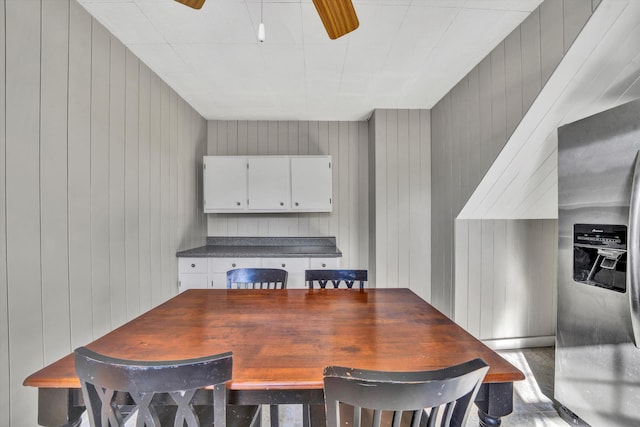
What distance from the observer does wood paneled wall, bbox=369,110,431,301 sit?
3324mm

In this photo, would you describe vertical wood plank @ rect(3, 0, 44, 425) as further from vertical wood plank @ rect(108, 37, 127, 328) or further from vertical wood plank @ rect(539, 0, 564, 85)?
vertical wood plank @ rect(539, 0, 564, 85)

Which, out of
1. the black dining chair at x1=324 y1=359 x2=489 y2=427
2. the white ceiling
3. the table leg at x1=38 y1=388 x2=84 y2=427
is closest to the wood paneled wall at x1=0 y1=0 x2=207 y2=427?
the white ceiling

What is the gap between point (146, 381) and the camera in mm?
722

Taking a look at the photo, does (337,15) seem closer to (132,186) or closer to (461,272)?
(132,186)

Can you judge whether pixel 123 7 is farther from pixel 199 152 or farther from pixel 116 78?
pixel 199 152

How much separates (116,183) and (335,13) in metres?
1.81

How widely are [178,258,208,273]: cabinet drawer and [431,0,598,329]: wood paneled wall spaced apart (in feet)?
8.22

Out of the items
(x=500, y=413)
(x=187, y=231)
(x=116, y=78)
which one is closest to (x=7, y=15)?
(x=116, y=78)

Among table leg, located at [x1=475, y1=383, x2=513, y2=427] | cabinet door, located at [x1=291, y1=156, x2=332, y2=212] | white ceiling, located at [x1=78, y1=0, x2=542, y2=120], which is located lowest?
table leg, located at [x1=475, y1=383, x2=513, y2=427]

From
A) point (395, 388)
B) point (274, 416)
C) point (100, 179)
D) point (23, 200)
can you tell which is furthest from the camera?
point (100, 179)

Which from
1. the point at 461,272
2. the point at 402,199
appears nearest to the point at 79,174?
the point at 402,199

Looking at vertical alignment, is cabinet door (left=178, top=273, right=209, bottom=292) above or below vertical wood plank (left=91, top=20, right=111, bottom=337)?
below

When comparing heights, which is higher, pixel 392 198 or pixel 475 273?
pixel 392 198

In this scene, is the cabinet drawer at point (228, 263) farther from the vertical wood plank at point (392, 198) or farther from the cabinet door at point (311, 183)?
the vertical wood plank at point (392, 198)
